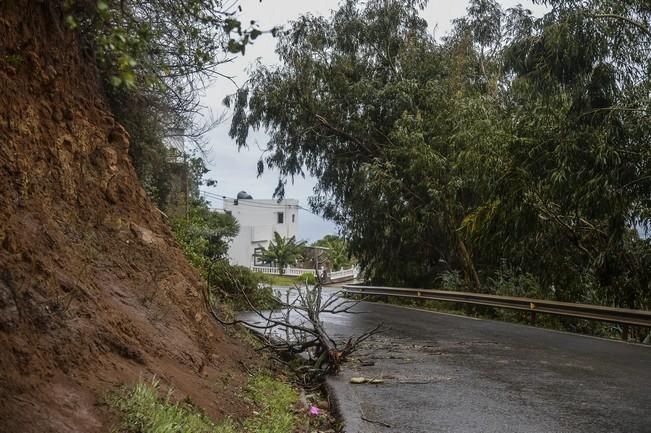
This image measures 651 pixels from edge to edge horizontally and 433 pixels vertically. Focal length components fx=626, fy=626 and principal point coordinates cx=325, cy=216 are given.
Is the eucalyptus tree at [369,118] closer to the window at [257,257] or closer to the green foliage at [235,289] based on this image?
the green foliage at [235,289]

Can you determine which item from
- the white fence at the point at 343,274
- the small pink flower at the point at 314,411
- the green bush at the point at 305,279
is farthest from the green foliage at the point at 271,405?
the white fence at the point at 343,274

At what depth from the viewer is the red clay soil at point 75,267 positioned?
13.3 ft

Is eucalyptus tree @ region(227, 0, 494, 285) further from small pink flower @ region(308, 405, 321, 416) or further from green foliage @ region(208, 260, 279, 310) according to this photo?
small pink flower @ region(308, 405, 321, 416)

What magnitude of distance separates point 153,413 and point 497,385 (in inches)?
206

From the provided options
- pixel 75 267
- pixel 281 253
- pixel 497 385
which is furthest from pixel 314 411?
pixel 281 253

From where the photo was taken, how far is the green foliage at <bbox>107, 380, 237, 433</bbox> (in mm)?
4008

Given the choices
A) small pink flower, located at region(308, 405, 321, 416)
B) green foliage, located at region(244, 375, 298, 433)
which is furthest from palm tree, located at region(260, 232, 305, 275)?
small pink flower, located at region(308, 405, 321, 416)

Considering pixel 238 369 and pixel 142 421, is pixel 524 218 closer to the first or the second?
pixel 238 369

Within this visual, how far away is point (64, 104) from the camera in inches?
274

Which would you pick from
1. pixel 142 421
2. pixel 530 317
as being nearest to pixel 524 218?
pixel 530 317

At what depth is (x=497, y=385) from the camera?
8.08 m

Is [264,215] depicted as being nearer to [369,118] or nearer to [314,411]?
[369,118]

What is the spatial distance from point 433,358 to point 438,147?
582 inches

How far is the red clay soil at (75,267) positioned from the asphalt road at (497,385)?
173 centimetres
